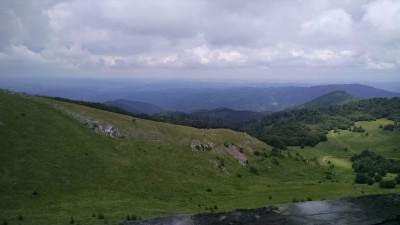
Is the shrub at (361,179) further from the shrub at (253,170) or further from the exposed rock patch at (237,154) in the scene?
the exposed rock patch at (237,154)

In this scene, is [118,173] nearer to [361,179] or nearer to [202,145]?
[202,145]

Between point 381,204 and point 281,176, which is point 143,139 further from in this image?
point 381,204

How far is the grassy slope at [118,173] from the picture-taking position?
254 ft

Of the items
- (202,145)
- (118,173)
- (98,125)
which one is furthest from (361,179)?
(98,125)

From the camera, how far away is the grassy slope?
77.3 meters

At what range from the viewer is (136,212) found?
75.2m

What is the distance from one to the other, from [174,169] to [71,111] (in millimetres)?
43298

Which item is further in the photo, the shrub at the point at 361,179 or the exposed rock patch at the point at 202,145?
the exposed rock patch at the point at 202,145

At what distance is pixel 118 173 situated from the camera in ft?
317

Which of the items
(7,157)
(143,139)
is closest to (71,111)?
(143,139)

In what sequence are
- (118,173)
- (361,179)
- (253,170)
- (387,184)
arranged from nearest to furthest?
(118,173)
(387,184)
(253,170)
(361,179)

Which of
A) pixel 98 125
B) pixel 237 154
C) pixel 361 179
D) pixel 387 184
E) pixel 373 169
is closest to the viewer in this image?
pixel 387 184

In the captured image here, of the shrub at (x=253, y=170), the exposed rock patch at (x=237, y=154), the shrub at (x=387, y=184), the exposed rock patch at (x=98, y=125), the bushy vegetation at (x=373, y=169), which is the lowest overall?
the bushy vegetation at (x=373, y=169)

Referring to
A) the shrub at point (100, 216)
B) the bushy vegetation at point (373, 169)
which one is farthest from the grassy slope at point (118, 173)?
the bushy vegetation at point (373, 169)
